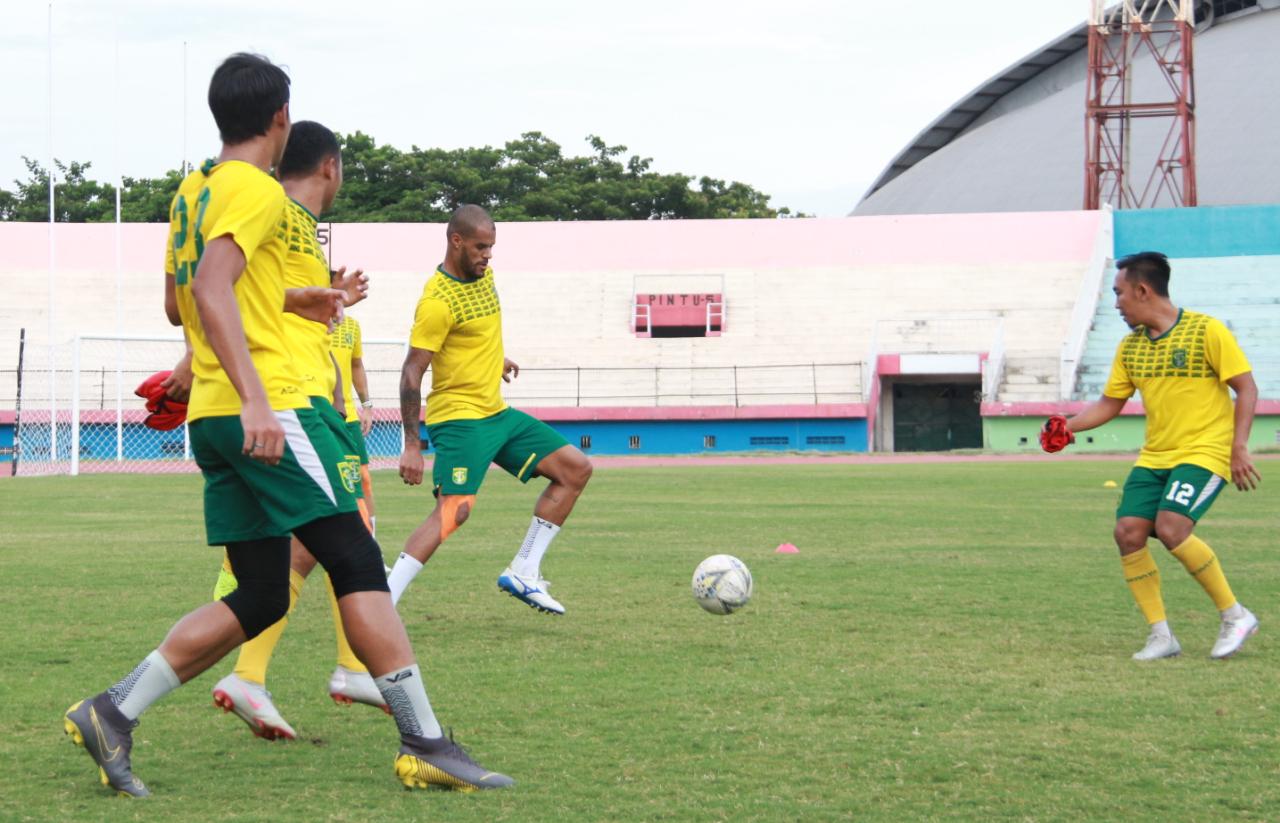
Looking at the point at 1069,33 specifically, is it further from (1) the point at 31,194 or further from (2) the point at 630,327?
(1) the point at 31,194

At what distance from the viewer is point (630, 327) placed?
43.2 meters

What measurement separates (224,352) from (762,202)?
61.0m

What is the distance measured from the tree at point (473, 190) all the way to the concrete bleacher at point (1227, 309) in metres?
22.4

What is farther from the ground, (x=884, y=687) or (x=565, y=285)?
(x=565, y=285)

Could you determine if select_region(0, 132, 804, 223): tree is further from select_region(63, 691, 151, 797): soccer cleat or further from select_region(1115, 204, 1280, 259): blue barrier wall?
select_region(63, 691, 151, 797): soccer cleat

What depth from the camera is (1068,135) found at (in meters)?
67.0

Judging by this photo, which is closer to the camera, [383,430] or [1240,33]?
[383,430]

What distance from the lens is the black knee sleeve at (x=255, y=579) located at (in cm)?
461

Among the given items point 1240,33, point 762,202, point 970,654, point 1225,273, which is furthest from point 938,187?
point 970,654

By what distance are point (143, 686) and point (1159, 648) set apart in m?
4.47

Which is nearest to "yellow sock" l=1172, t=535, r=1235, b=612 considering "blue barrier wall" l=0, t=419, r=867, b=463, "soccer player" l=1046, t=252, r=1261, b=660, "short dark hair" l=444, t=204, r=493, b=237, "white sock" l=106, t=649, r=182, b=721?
"soccer player" l=1046, t=252, r=1261, b=660

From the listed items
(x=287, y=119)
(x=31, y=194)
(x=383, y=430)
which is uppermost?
(x=31, y=194)

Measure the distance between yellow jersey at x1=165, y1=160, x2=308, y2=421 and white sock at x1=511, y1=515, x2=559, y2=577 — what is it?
139 inches

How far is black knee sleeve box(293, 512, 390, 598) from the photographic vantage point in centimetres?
448
